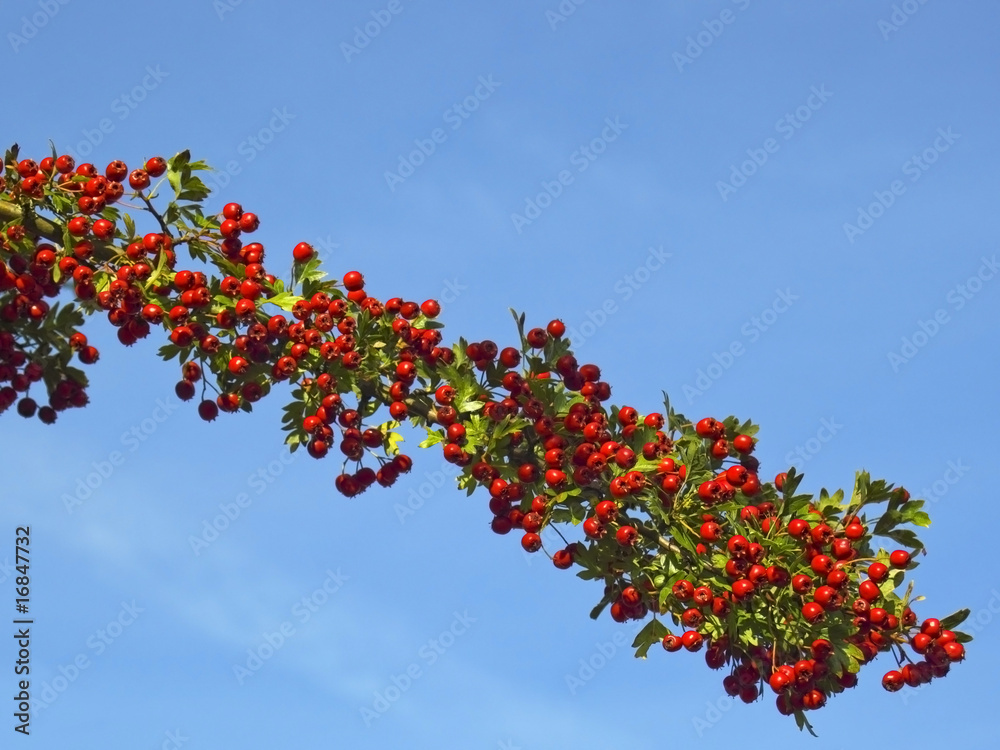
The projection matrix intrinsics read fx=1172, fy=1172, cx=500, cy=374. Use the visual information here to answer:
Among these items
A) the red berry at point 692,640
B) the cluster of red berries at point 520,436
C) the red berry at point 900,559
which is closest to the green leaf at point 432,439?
the cluster of red berries at point 520,436

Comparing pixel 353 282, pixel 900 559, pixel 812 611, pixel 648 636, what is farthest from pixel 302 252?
pixel 900 559

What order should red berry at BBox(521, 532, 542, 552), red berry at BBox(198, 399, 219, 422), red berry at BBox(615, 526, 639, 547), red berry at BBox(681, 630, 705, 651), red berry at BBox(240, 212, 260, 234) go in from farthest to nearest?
red berry at BBox(240, 212, 260, 234)
red berry at BBox(198, 399, 219, 422)
red berry at BBox(521, 532, 542, 552)
red berry at BBox(681, 630, 705, 651)
red berry at BBox(615, 526, 639, 547)

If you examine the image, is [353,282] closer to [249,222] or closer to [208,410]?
[249,222]

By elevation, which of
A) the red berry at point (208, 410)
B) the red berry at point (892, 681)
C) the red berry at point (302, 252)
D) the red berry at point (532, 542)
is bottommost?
the red berry at point (892, 681)

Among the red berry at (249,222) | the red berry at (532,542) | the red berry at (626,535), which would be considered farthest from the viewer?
the red berry at (249,222)

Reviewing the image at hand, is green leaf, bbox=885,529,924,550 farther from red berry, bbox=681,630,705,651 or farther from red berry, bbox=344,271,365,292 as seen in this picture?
red berry, bbox=344,271,365,292

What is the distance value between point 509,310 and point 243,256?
5.73ft

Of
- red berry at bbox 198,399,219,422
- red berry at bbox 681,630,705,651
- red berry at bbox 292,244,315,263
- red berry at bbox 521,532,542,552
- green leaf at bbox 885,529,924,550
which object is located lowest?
red berry at bbox 681,630,705,651

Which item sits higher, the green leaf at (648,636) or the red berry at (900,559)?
the red berry at (900,559)

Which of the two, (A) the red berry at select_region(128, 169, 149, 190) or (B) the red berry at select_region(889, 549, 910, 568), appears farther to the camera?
(A) the red berry at select_region(128, 169, 149, 190)

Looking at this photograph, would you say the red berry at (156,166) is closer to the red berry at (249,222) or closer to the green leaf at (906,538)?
the red berry at (249,222)

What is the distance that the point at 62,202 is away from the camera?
7.36 metres

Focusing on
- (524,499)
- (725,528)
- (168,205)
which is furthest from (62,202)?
(725,528)

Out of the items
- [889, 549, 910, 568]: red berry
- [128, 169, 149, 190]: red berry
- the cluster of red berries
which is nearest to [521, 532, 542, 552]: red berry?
the cluster of red berries
